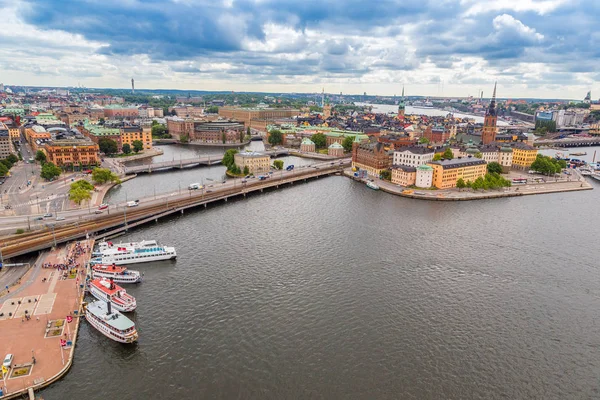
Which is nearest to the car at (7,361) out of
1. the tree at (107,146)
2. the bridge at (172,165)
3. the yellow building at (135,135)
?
the bridge at (172,165)

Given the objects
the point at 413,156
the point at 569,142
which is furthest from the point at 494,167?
the point at 569,142

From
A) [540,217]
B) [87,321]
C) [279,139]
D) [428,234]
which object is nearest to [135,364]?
[87,321]

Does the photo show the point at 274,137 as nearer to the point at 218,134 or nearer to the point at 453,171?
the point at 218,134

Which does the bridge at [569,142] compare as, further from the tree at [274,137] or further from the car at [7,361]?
the car at [7,361]

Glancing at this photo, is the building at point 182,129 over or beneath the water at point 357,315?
over

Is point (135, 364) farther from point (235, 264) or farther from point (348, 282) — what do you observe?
point (348, 282)

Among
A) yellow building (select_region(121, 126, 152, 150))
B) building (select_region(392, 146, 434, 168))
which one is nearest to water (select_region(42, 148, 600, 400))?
building (select_region(392, 146, 434, 168))
